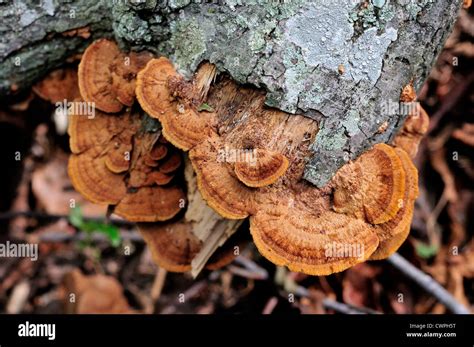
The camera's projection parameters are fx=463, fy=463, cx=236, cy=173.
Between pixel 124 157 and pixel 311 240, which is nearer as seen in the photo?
pixel 311 240

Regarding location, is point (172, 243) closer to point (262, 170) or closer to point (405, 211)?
point (262, 170)

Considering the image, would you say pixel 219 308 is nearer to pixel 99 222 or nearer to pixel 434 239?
pixel 99 222

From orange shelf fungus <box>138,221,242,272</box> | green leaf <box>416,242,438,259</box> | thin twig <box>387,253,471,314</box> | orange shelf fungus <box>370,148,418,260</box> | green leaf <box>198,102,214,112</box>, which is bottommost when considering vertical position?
green leaf <box>416,242,438,259</box>

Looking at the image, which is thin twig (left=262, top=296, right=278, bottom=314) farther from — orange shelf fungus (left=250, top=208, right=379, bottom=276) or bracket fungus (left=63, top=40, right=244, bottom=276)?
orange shelf fungus (left=250, top=208, right=379, bottom=276)

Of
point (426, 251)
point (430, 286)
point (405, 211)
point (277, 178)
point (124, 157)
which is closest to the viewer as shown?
point (277, 178)

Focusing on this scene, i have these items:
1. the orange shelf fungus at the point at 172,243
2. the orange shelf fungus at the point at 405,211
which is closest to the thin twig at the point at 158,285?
the orange shelf fungus at the point at 172,243

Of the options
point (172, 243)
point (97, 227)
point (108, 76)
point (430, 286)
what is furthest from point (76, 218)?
point (430, 286)

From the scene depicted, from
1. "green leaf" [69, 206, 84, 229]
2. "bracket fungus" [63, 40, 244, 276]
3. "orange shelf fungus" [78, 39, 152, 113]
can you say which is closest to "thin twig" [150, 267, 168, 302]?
"green leaf" [69, 206, 84, 229]

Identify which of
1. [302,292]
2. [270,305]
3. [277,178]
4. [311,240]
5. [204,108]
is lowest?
[270,305]

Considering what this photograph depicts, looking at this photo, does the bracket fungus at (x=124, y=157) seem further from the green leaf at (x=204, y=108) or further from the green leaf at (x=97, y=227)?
the green leaf at (x=97, y=227)
